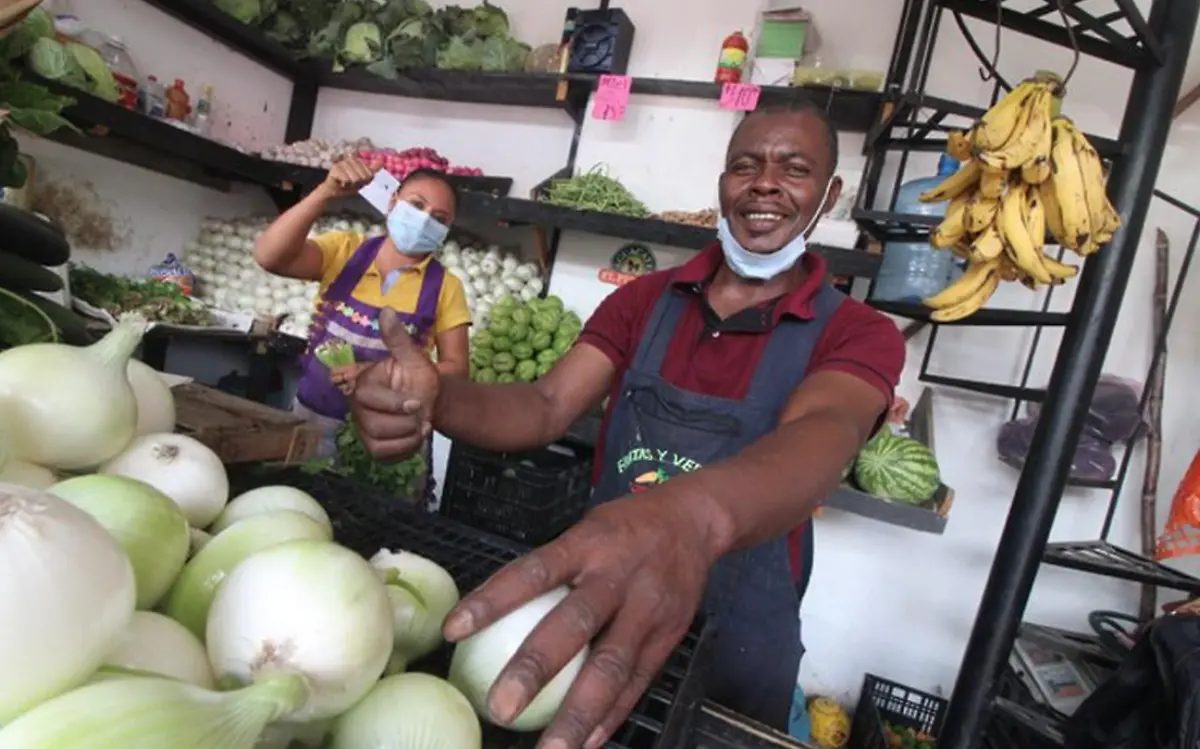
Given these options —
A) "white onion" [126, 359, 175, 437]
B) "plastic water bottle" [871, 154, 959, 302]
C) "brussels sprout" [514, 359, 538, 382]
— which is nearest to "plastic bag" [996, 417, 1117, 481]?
"plastic water bottle" [871, 154, 959, 302]

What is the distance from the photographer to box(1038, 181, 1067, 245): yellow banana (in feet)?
6.21

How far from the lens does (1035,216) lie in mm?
1941

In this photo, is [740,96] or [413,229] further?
[740,96]

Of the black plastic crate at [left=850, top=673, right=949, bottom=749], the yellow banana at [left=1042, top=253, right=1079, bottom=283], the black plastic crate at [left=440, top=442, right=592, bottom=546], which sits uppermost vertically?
the yellow banana at [left=1042, top=253, right=1079, bottom=283]

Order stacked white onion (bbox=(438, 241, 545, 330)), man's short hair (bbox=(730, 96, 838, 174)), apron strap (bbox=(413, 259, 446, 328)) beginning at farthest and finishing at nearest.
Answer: stacked white onion (bbox=(438, 241, 545, 330)) < apron strap (bbox=(413, 259, 446, 328)) < man's short hair (bbox=(730, 96, 838, 174))

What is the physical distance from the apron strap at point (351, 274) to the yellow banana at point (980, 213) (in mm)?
2047

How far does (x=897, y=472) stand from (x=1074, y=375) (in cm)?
73

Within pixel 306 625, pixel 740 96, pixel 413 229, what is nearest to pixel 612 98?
pixel 740 96

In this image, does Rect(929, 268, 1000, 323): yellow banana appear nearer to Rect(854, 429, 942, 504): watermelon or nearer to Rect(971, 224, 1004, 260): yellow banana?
Rect(971, 224, 1004, 260): yellow banana

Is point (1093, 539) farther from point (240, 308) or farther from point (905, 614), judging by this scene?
point (240, 308)

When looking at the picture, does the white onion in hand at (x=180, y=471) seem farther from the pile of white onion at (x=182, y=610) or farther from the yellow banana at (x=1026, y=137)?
the yellow banana at (x=1026, y=137)

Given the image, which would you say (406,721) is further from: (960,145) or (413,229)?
(960,145)

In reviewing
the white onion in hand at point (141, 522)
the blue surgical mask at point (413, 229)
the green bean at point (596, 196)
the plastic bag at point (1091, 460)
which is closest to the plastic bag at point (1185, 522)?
the plastic bag at point (1091, 460)

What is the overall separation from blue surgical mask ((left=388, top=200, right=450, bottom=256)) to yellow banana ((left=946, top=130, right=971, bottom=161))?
1.72 m
